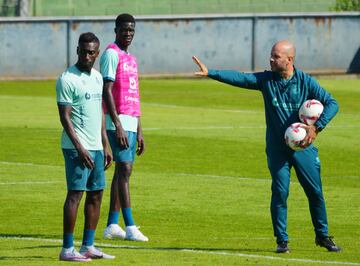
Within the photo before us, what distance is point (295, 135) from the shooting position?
41.1 feet

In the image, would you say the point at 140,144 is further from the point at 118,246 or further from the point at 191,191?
the point at 191,191

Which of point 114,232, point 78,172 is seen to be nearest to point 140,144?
point 114,232

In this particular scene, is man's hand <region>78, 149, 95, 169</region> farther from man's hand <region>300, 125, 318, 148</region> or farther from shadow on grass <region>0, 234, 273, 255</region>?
man's hand <region>300, 125, 318, 148</region>

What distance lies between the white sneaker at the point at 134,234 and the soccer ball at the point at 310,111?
2.35 m

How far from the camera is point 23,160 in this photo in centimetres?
2192

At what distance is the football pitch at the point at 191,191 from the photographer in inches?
513

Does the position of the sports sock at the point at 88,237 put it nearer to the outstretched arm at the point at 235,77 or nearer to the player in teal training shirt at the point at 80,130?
the player in teal training shirt at the point at 80,130

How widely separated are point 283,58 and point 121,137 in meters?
2.13

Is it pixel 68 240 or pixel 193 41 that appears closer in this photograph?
pixel 68 240

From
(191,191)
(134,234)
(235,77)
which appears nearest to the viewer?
(235,77)

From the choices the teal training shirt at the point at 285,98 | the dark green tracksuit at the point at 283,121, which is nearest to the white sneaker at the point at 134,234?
the dark green tracksuit at the point at 283,121

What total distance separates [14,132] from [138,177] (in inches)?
269

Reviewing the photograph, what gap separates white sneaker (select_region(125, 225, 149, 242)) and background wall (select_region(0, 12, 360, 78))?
28363 mm

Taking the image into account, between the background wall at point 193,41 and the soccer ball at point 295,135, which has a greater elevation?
the soccer ball at point 295,135
